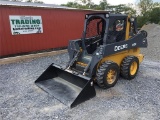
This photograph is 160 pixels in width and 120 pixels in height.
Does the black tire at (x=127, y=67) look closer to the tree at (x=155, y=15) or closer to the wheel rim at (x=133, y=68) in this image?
the wheel rim at (x=133, y=68)

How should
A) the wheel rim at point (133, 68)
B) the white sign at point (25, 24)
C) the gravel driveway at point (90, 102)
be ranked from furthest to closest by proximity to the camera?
the white sign at point (25, 24), the wheel rim at point (133, 68), the gravel driveway at point (90, 102)

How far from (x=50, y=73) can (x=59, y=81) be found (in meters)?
0.42

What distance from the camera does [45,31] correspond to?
31.9 ft

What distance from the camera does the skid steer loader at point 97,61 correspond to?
492 centimetres

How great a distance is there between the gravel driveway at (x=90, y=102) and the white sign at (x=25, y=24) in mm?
3020

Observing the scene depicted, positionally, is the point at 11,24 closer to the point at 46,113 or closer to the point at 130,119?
the point at 46,113

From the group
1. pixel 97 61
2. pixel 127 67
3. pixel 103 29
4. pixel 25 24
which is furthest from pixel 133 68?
pixel 25 24

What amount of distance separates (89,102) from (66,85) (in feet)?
3.37

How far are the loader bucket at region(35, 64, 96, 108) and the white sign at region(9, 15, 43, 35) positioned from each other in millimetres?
3846

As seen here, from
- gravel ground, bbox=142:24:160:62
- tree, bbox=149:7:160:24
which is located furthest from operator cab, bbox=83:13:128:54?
tree, bbox=149:7:160:24

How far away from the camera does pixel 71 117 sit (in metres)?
3.95

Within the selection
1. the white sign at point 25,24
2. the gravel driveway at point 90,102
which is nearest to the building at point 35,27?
the white sign at point 25,24

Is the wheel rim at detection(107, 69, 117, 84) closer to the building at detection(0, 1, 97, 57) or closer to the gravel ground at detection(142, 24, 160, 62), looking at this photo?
the gravel ground at detection(142, 24, 160, 62)

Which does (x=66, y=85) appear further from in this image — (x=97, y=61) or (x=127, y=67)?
(x=127, y=67)
